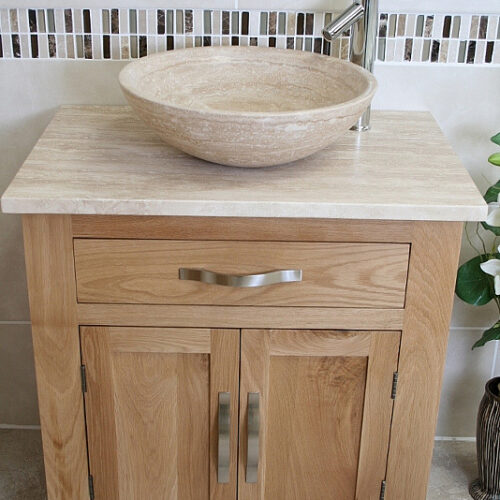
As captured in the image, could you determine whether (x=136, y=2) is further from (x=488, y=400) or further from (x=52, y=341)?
(x=488, y=400)

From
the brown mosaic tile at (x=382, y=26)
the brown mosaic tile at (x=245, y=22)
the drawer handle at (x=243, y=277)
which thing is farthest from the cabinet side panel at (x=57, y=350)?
the brown mosaic tile at (x=382, y=26)

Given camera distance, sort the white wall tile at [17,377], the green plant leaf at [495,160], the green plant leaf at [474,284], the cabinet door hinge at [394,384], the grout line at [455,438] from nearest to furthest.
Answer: the cabinet door hinge at [394,384] → the green plant leaf at [495,160] → the green plant leaf at [474,284] → the white wall tile at [17,377] → the grout line at [455,438]

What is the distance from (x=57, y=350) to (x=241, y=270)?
37 cm

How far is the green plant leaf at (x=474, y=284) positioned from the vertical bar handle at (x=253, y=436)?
55 centimetres

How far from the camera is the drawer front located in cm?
138

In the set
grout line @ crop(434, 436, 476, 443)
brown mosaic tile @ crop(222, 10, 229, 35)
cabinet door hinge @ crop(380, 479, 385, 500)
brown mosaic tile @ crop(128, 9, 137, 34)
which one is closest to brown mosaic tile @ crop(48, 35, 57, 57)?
brown mosaic tile @ crop(128, 9, 137, 34)

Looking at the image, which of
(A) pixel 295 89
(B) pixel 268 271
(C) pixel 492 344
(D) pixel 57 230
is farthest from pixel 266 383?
(C) pixel 492 344

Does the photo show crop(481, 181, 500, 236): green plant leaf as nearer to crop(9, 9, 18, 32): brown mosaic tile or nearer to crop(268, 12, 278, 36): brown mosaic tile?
crop(268, 12, 278, 36): brown mosaic tile

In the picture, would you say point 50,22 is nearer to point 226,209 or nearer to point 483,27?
point 226,209

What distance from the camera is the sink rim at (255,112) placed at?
50.5 inches

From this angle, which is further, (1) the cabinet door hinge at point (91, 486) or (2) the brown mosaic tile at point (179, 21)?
(2) the brown mosaic tile at point (179, 21)

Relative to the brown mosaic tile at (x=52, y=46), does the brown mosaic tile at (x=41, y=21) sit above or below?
above

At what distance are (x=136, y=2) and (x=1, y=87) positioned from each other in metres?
0.35

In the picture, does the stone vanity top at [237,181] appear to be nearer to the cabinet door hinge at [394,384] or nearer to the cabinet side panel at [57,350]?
the cabinet side panel at [57,350]
